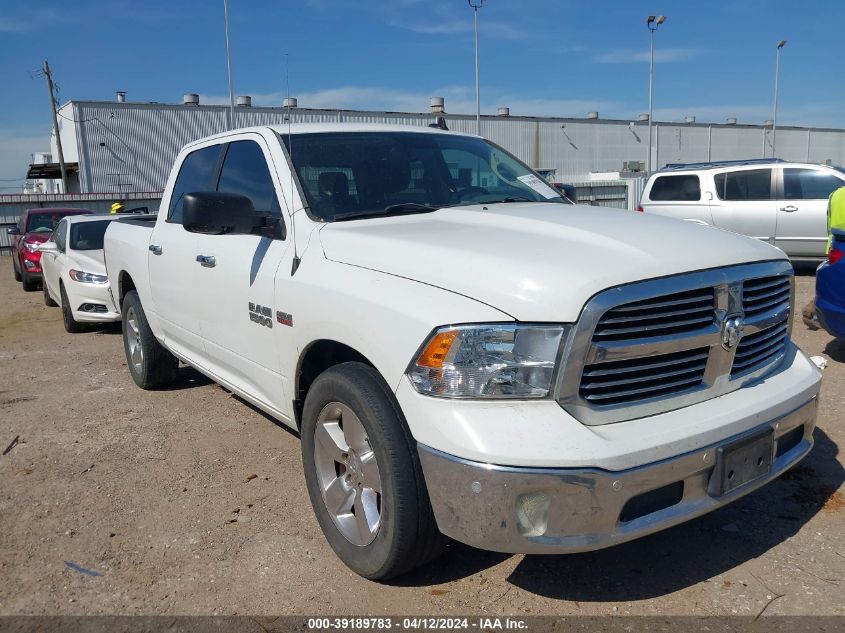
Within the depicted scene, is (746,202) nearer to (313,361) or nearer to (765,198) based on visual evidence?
(765,198)

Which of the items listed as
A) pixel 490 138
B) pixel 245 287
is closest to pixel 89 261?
pixel 245 287

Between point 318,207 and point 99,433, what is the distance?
275cm

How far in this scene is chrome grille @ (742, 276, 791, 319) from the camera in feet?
9.41

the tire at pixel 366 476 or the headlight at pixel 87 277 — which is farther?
the headlight at pixel 87 277

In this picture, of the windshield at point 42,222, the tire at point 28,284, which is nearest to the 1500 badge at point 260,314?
the tire at point 28,284

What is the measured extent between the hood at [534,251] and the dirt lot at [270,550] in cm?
127

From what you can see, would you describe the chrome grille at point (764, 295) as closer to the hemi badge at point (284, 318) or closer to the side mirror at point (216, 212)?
the hemi badge at point (284, 318)

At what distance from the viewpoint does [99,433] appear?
16.8ft

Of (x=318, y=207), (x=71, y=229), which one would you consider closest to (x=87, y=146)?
(x=71, y=229)

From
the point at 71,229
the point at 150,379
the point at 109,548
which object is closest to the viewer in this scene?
the point at 109,548

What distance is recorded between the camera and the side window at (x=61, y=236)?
10.3m

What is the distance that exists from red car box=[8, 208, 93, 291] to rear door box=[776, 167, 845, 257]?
12.4 meters

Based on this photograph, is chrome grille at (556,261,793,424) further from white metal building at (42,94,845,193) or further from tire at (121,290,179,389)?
white metal building at (42,94,845,193)

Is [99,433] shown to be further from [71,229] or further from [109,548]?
[71,229]
